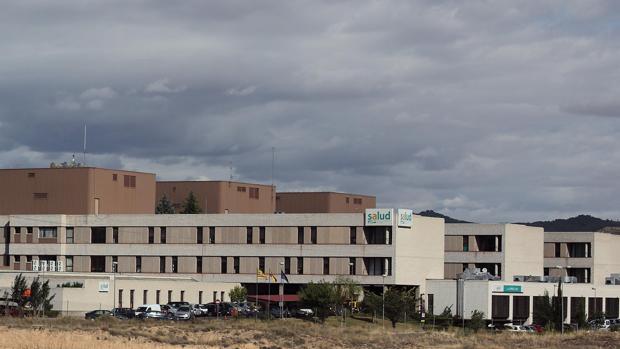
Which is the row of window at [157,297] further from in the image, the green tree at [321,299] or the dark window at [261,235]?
the green tree at [321,299]

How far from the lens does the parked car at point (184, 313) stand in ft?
408

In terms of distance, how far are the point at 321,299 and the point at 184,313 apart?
16746 mm

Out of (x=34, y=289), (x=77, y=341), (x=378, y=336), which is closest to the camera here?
(x=77, y=341)

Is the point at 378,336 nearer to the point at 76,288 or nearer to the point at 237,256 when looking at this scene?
the point at 76,288

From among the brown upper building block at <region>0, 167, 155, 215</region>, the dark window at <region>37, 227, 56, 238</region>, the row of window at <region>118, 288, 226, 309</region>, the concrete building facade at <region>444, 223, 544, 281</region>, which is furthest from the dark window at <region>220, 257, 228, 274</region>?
the concrete building facade at <region>444, 223, 544, 281</region>

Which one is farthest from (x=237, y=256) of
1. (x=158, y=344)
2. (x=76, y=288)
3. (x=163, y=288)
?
(x=158, y=344)

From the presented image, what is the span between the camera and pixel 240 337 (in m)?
97.4

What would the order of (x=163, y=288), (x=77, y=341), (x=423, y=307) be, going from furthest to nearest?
(x=423, y=307) < (x=163, y=288) < (x=77, y=341)

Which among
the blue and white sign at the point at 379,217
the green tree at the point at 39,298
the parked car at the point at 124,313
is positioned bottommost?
the parked car at the point at 124,313

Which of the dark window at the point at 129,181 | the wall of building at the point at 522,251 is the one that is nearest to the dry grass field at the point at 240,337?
the wall of building at the point at 522,251

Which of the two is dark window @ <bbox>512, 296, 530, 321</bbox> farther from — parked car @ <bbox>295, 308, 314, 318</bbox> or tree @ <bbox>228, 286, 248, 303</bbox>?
tree @ <bbox>228, 286, 248, 303</bbox>

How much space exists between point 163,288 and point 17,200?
3777 cm

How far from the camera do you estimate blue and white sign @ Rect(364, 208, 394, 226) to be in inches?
6083

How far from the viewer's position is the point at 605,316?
166 metres
